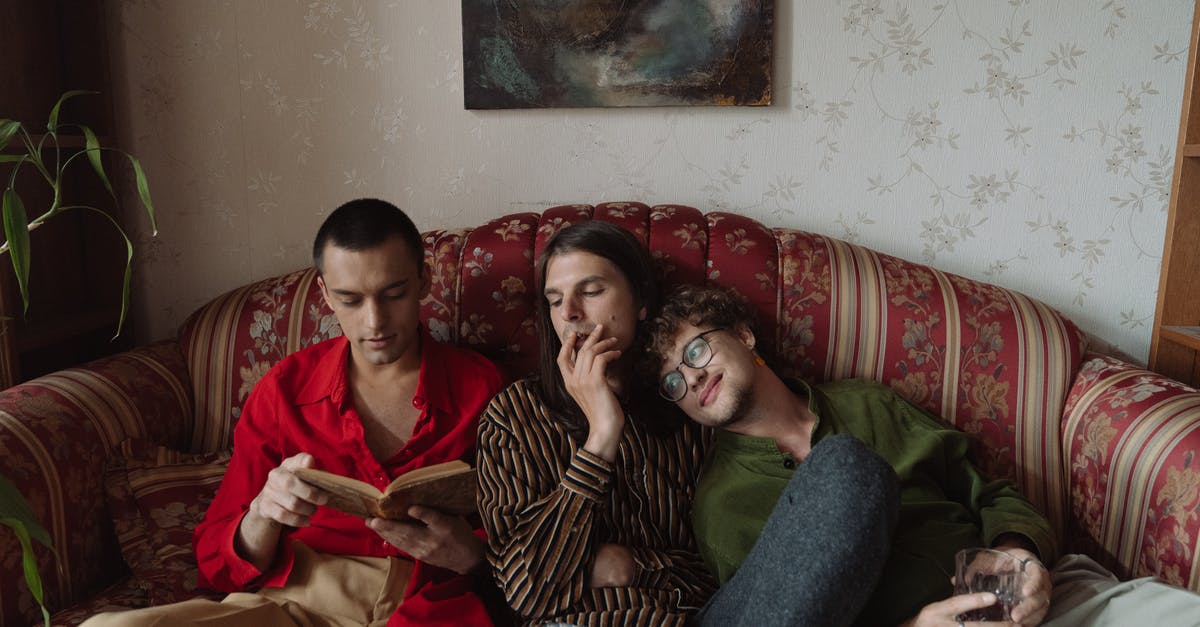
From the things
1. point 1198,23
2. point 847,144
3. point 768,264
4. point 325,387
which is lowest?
point 325,387

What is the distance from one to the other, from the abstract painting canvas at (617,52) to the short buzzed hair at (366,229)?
57cm

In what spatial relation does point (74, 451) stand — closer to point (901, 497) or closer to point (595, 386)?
point (595, 386)

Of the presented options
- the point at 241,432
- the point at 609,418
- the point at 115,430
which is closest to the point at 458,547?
the point at 609,418

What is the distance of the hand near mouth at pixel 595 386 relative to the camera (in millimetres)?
1418

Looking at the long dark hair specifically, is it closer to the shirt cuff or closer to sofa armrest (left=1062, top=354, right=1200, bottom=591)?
the shirt cuff

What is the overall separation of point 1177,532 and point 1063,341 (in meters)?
0.49

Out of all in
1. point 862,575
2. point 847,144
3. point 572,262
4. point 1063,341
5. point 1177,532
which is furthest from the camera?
point 847,144

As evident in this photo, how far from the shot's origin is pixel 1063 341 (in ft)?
5.72

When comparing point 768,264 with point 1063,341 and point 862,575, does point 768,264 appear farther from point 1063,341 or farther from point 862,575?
point 862,575

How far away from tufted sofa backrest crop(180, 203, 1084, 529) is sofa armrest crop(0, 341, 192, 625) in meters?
0.15

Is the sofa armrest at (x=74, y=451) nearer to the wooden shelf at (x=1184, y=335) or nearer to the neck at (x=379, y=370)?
the neck at (x=379, y=370)

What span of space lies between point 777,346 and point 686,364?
360 mm

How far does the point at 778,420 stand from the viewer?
156 cm

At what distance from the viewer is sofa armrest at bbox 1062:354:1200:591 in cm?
139
